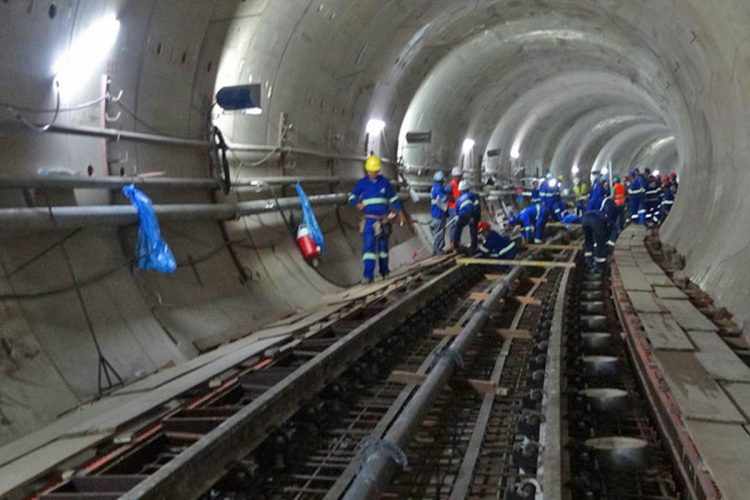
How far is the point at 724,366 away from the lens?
15.5 feet

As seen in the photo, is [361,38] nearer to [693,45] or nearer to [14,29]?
[693,45]

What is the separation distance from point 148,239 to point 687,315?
475 centimetres

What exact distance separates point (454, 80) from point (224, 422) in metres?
13.1

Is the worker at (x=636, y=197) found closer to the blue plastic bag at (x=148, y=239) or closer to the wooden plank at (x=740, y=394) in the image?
the blue plastic bag at (x=148, y=239)

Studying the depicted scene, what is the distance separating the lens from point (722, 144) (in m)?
9.14

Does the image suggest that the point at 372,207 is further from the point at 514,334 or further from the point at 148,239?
the point at 148,239

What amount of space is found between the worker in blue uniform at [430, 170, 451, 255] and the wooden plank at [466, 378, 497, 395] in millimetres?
8995

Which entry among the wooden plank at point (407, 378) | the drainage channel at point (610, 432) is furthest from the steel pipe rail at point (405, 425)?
the drainage channel at point (610, 432)

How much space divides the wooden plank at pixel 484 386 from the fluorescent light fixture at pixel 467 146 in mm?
14638

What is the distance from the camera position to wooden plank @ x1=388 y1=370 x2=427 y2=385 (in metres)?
5.27

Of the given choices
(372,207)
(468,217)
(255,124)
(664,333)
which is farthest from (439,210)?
(664,333)

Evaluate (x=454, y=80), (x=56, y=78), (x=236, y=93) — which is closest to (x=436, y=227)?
(x=454, y=80)

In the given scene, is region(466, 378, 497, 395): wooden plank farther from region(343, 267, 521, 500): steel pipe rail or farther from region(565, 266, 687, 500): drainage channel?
region(565, 266, 687, 500): drainage channel

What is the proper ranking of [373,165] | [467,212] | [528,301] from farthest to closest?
[467,212]
[373,165]
[528,301]
